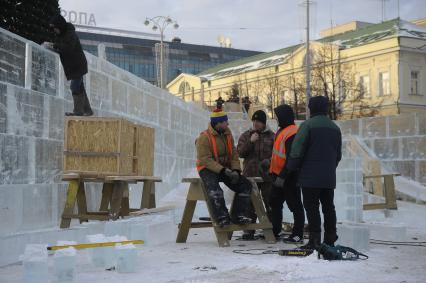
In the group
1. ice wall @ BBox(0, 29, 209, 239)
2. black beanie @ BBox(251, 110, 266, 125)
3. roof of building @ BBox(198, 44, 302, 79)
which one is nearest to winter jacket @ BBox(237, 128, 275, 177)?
black beanie @ BBox(251, 110, 266, 125)

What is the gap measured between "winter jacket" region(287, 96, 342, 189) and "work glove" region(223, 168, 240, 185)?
2.84 ft

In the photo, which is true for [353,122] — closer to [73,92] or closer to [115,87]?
[115,87]

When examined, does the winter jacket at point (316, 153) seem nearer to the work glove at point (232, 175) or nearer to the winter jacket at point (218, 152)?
the work glove at point (232, 175)

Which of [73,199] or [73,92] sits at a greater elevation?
[73,92]

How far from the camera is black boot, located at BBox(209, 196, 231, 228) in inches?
322

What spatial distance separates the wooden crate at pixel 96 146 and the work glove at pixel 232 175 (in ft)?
6.86

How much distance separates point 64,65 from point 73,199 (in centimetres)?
195

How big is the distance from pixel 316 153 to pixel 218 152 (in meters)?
1.53

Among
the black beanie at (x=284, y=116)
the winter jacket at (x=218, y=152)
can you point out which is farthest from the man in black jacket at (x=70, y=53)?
the black beanie at (x=284, y=116)

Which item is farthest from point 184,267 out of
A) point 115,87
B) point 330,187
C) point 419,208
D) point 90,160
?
point 419,208

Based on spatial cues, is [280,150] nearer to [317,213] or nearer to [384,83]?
[317,213]

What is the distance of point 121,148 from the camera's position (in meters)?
9.81

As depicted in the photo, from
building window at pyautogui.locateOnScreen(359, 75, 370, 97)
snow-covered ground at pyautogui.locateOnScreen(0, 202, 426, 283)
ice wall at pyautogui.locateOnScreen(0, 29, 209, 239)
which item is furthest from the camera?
building window at pyautogui.locateOnScreen(359, 75, 370, 97)

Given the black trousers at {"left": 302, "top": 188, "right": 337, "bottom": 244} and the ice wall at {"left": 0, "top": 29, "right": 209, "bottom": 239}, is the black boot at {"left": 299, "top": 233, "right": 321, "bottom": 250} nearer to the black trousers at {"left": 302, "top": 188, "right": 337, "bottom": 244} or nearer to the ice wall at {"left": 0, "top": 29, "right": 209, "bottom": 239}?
the black trousers at {"left": 302, "top": 188, "right": 337, "bottom": 244}
